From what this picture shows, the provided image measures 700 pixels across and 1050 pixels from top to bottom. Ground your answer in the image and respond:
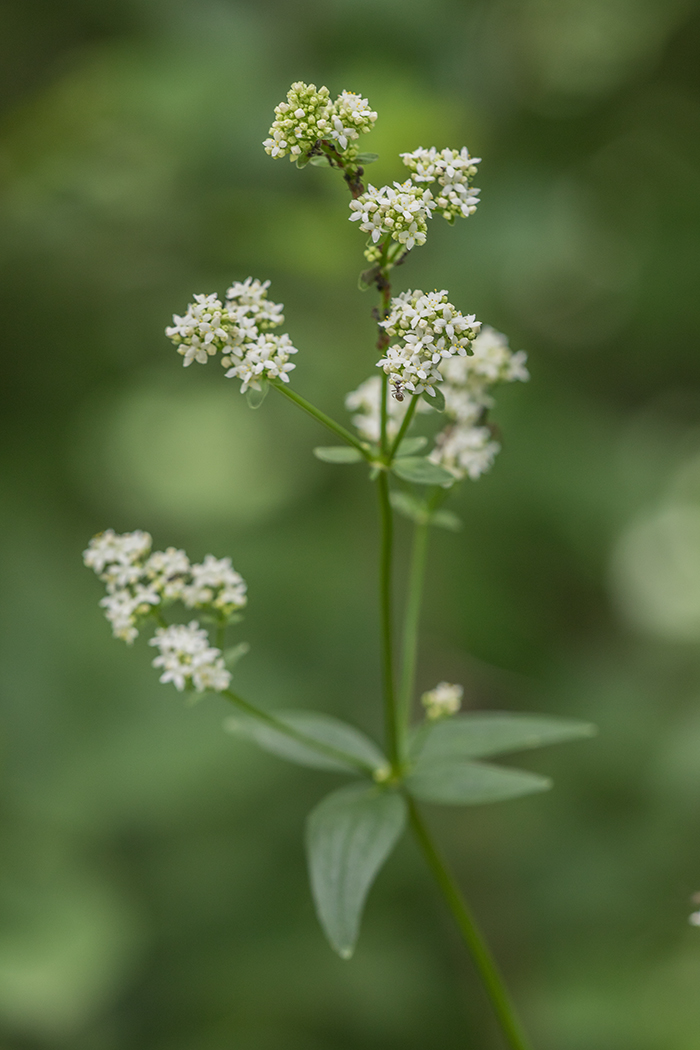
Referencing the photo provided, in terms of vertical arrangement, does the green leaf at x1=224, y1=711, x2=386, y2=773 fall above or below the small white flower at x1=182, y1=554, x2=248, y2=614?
below

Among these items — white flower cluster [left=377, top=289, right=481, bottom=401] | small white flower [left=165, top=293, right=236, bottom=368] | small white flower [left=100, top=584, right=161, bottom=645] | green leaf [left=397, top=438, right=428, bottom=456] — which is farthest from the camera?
small white flower [left=100, top=584, right=161, bottom=645]

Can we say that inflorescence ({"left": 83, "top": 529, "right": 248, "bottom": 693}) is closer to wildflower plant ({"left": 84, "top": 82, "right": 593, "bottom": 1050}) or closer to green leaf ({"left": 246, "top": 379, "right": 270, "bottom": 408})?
wildflower plant ({"left": 84, "top": 82, "right": 593, "bottom": 1050})

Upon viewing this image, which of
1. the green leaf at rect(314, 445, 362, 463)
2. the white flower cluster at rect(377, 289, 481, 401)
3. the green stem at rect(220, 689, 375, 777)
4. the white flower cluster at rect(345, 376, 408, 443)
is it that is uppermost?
the white flower cluster at rect(345, 376, 408, 443)

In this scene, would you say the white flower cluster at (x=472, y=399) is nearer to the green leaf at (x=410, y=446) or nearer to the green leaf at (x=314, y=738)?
the green leaf at (x=410, y=446)

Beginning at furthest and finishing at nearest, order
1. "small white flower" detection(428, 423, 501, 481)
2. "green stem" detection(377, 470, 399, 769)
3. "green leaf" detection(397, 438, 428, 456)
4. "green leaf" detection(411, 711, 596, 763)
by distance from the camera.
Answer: "small white flower" detection(428, 423, 501, 481), "green leaf" detection(411, 711, 596, 763), "green leaf" detection(397, 438, 428, 456), "green stem" detection(377, 470, 399, 769)

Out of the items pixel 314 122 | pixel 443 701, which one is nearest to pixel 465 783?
pixel 443 701

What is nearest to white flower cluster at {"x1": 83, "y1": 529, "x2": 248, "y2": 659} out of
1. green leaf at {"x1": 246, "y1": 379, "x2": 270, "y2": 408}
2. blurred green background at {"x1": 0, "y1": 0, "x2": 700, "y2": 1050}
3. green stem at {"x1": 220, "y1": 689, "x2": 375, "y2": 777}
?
green stem at {"x1": 220, "y1": 689, "x2": 375, "y2": 777}
